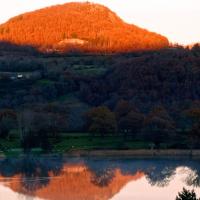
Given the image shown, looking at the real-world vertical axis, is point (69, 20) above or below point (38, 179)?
above

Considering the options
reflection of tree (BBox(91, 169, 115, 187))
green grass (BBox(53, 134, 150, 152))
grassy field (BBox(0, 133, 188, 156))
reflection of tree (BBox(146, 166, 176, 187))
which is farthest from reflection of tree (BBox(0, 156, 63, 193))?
reflection of tree (BBox(146, 166, 176, 187))

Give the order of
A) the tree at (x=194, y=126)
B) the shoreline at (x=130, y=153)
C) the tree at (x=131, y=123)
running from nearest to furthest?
the shoreline at (x=130, y=153) → the tree at (x=194, y=126) → the tree at (x=131, y=123)

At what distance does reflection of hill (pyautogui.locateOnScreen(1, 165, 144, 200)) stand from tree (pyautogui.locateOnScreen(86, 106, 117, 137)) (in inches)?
349

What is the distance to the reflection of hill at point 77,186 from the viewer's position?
2708 centimetres

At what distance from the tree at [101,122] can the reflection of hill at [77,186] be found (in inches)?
349

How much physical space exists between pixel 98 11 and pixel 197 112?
81.4m

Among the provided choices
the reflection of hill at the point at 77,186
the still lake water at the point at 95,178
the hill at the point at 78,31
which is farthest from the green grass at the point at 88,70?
the reflection of hill at the point at 77,186

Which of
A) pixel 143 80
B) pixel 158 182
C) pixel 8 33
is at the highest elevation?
pixel 8 33

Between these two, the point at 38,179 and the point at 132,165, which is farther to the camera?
the point at 132,165

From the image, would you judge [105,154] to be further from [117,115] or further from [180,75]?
[180,75]

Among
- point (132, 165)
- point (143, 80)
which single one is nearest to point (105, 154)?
point (132, 165)

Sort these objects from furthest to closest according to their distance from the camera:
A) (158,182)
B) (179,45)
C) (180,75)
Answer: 1. (179,45)
2. (180,75)
3. (158,182)

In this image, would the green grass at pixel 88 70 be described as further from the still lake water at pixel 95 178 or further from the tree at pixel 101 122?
the still lake water at pixel 95 178

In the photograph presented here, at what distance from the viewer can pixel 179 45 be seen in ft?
293
